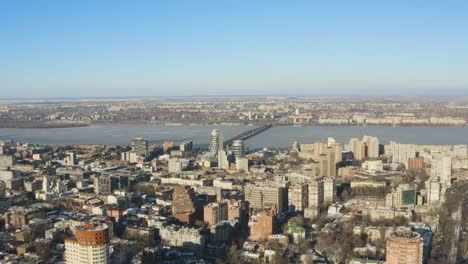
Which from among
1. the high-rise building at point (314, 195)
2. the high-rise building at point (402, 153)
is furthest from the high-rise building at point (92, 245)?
the high-rise building at point (402, 153)

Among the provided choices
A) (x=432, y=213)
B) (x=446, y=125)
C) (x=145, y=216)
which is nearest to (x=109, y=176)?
(x=145, y=216)

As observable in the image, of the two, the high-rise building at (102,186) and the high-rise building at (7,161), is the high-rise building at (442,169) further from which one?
the high-rise building at (7,161)

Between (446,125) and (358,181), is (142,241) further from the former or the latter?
(446,125)

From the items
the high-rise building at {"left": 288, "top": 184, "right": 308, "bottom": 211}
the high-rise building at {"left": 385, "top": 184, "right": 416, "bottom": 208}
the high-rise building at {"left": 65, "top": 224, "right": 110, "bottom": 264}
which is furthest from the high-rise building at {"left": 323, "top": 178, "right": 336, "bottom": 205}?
the high-rise building at {"left": 65, "top": 224, "right": 110, "bottom": 264}

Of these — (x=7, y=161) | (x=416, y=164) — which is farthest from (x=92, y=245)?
(x=416, y=164)

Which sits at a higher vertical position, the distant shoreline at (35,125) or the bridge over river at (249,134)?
the distant shoreline at (35,125)

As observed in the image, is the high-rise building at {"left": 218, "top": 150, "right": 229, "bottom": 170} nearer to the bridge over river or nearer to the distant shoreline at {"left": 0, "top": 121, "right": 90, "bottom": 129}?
the bridge over river
